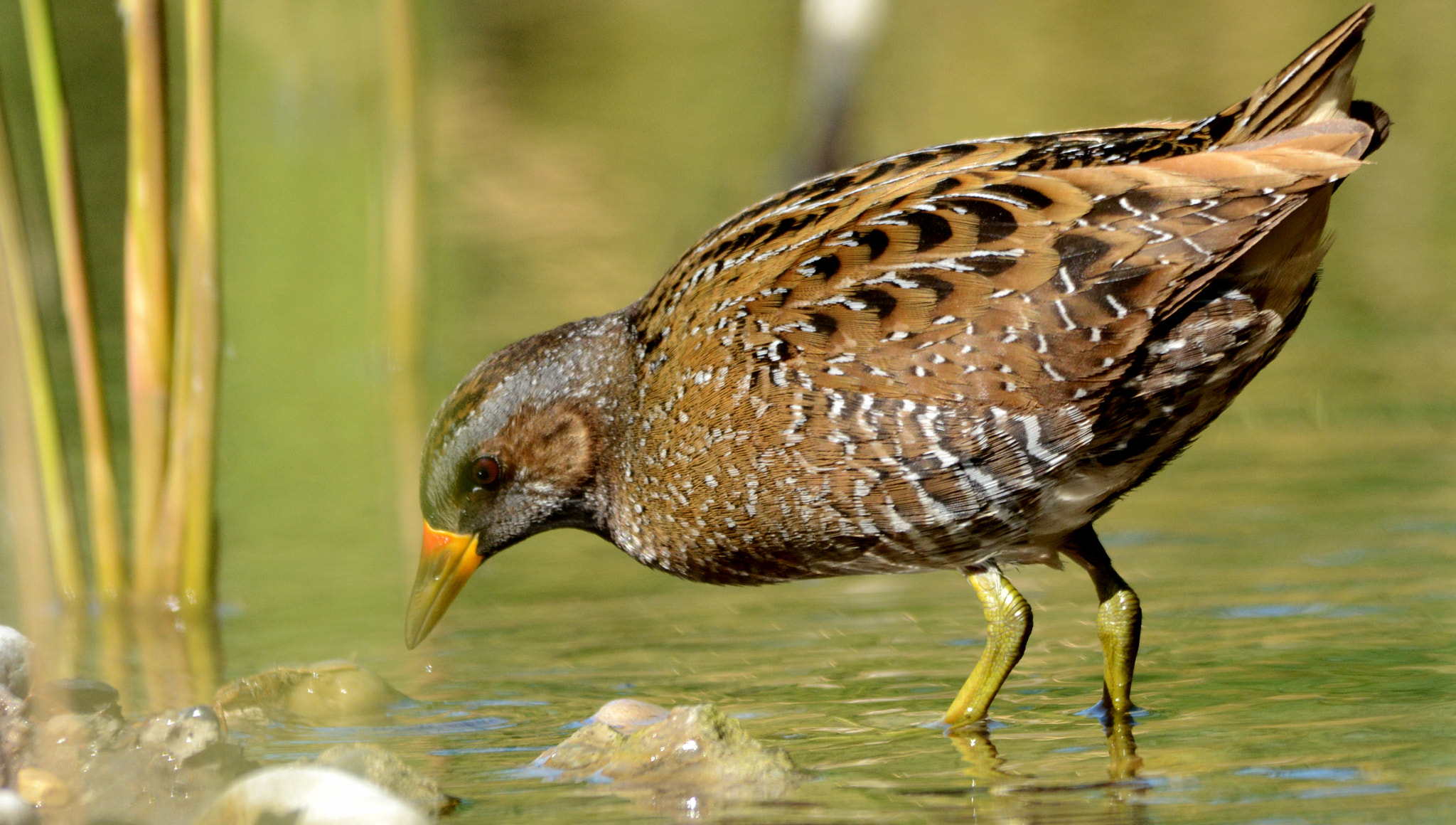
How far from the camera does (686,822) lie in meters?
3.93

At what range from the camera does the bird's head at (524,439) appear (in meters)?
4.97

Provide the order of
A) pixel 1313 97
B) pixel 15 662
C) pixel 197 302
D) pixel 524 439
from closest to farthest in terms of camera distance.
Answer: pixel 1313 97
pixel 15 662
pixel 524 439
pixel 197 302

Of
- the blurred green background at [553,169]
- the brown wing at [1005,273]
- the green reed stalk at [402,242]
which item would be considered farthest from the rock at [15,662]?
the green reed stalk at [402,242]

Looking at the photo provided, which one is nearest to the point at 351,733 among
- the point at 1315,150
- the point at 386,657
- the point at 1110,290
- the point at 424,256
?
the point at 386,657

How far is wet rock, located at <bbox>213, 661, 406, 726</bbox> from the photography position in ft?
16.2

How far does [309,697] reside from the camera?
5.03 m

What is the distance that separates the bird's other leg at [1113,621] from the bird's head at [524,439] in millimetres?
1317

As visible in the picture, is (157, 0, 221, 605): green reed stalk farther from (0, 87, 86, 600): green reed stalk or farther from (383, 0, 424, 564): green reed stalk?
(383, 0, 424, 564): green reed stalk

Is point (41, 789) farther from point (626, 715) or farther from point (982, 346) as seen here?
point (982, 346)

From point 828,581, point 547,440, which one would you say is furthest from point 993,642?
point 828,581

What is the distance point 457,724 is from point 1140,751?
1.77m

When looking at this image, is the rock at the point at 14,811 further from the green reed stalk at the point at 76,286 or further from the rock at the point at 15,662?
the green reed stalk at the point at 76,286

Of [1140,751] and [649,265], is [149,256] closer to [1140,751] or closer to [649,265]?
[1140,751]

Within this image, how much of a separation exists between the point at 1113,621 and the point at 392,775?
1923mm
